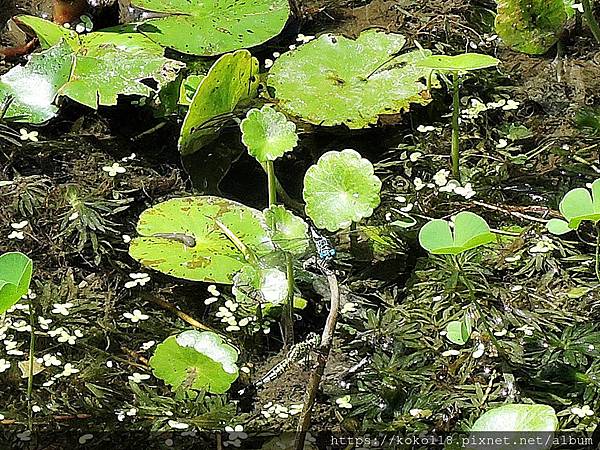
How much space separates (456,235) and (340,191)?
1.08ft

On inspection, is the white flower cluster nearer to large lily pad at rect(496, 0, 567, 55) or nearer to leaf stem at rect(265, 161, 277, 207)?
leaf stem at rect(265, 161, 277, 207)

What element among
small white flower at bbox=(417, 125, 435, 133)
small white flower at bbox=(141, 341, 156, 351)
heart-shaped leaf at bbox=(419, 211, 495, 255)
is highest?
heart-shaped leaf at bbox=(419, 211, 495, 255)

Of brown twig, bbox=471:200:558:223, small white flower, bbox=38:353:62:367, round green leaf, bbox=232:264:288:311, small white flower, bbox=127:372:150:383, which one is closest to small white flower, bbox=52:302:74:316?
small white flower, bbox=38:353:62:367

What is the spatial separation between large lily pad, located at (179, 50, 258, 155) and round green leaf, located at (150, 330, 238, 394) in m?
0.57

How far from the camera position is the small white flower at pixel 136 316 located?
5.98 feet

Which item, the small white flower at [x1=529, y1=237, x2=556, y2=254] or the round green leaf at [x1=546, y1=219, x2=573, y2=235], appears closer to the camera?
the round green leaf at [x1=546, y1=219, x2=573, y2=235]

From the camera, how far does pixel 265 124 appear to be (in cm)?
186

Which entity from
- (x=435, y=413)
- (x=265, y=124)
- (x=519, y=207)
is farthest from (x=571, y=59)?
(x=435, y=413)

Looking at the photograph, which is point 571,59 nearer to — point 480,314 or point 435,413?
point 480,314

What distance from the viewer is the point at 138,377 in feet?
5.60

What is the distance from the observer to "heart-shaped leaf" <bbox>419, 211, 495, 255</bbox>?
1541 millimetres

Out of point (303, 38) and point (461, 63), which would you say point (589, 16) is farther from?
point (303, 38)

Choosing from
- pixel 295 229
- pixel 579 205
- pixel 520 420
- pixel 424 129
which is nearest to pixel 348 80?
pixel 424 129

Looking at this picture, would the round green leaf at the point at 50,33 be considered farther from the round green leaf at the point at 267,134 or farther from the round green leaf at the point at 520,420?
the round green leaf at the point at 520,420
